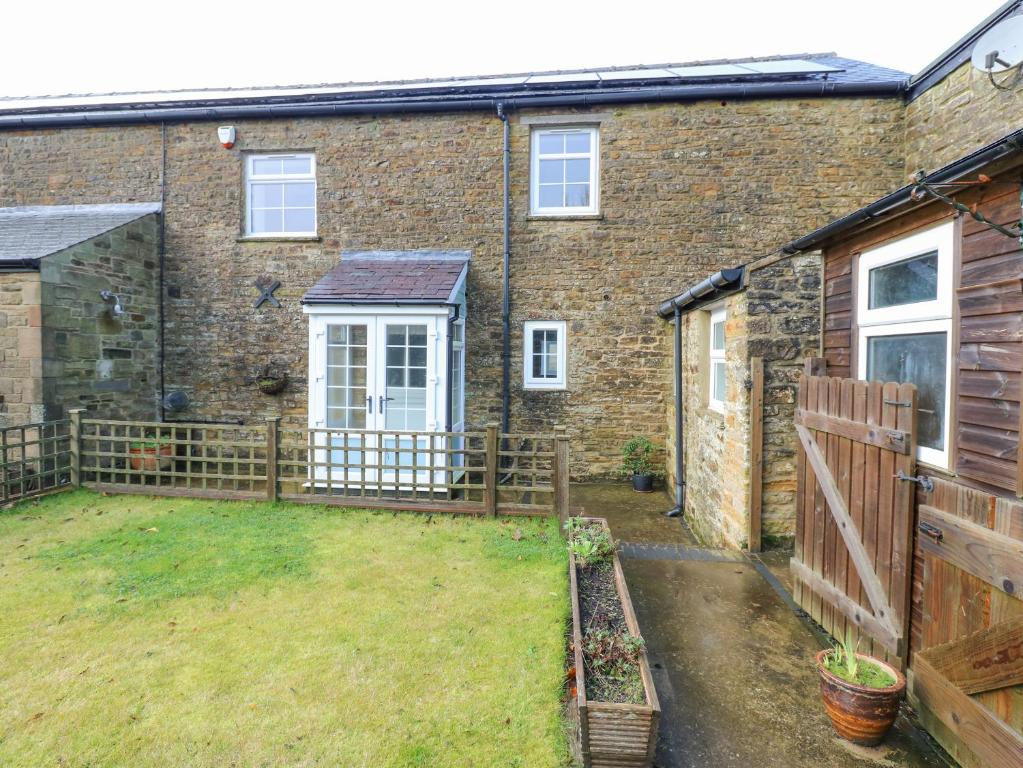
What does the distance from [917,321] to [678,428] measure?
4837mm

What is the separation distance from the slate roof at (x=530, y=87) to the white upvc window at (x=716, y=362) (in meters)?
4.35

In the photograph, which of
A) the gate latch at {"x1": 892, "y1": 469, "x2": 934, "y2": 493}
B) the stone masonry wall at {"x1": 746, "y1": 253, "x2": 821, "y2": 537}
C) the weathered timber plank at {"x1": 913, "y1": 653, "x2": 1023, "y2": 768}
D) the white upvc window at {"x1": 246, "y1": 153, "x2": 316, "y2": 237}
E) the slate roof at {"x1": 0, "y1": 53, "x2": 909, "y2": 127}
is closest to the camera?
the weathered timber plank at {"x1": 913, "y1": 653, "x2": 1023, "y2": 768}

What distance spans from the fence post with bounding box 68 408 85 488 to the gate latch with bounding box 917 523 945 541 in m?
8.84

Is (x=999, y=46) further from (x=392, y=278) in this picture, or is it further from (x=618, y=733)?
(x=392, y=278)

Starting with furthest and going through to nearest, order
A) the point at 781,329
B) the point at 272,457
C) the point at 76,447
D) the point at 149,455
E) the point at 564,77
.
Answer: the point at 564,77 → the point at 76,447 → the point at 149,455 → the point at 272,457 → the point at 781,329

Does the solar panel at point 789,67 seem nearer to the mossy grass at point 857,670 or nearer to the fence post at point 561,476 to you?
the fence post at point 561,476

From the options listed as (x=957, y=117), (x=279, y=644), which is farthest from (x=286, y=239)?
(x=957, y=117)

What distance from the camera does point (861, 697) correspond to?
8.45 feet

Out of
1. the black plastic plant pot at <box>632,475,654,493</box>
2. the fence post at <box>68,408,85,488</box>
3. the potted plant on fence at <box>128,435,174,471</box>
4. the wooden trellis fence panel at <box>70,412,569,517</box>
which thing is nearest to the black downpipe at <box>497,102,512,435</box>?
the wooden trellis fence panel at <box>70,412,569,517</box>

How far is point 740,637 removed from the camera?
3668mm

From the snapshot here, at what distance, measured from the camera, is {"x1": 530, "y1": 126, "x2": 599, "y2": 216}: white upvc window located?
8922 mm

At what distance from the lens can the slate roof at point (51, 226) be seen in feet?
24.0

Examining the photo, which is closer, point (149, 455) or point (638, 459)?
point (149, 455)

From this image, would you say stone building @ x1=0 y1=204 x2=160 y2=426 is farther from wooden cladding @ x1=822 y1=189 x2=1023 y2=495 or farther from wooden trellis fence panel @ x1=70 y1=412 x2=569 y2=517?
wooden cladding @ x1=822 y1=189 x2=1023 y2=495
